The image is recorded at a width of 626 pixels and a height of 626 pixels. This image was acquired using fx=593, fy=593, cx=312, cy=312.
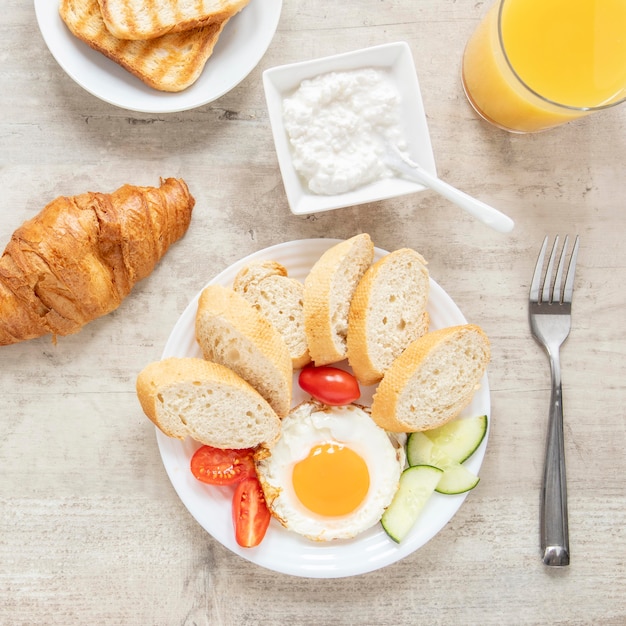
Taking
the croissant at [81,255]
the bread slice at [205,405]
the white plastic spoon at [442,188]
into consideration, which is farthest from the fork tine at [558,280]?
the croissant at [81,255]

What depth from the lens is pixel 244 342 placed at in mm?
1886

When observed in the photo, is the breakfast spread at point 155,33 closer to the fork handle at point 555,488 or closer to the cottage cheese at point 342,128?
the cottage cheese at point 342,128

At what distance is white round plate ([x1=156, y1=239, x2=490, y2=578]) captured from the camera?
2068 millimetres

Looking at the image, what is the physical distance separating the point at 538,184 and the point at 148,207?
1.48 metres

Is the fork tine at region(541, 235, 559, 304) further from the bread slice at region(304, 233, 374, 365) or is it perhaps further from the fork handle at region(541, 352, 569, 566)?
the bread slice at region(304, 233, 374, 365)

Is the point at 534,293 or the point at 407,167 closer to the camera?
the point at 407,167

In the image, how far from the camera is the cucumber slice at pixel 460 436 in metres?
2.13

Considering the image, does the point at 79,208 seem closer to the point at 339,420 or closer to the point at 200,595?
the point at 339,420

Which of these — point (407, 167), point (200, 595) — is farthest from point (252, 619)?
point (407, 167)

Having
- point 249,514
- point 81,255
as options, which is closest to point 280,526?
point 249,514

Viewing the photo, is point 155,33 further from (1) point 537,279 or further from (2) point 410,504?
(2) point 410,504

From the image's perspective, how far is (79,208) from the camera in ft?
6.59

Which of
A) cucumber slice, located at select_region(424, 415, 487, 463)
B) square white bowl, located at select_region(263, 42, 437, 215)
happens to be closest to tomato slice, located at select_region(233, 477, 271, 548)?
cucumber slice, located at select_region(424, 415, 487, 463)

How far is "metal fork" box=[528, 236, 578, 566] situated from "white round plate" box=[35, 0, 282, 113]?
1304 mm
